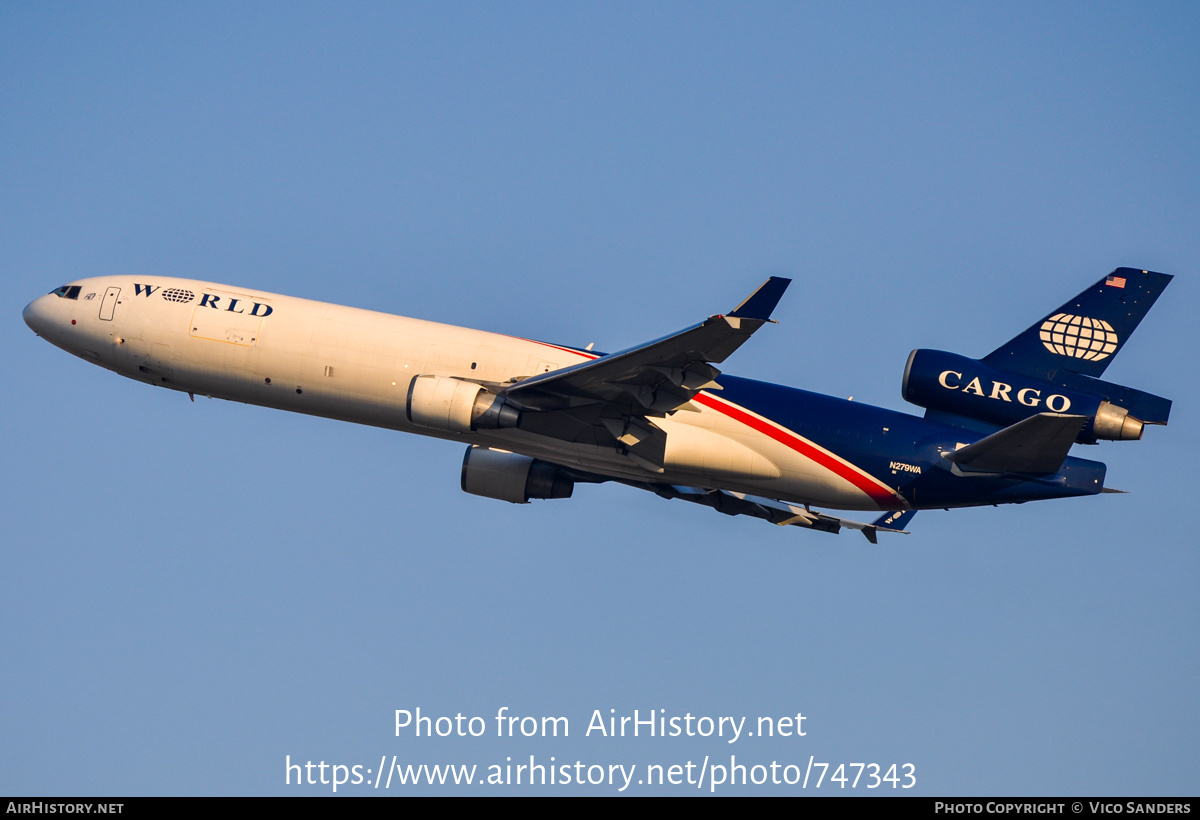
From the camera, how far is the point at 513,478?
33.2 meters

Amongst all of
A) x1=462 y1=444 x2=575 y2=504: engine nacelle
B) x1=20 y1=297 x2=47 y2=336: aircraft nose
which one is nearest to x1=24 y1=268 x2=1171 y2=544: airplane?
x1=462 y1=444 x2=575 y2=504: engine nacelle

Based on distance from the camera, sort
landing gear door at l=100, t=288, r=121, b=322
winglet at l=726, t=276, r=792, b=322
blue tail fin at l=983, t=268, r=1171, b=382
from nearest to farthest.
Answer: winglet at l=726, t=276, r=792, b=322
blue tail fin at l=983, t=268, r=1171, b=382
landing gear door at l=100, t=288, r=121, b=322

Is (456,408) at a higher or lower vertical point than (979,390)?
lower

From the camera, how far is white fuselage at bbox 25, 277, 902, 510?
30078mm

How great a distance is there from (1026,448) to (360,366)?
17609mm

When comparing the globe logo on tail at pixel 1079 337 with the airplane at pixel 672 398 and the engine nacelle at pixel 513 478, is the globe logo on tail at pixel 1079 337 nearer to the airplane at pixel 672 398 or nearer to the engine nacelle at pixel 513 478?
the airplane at pixel 672 398

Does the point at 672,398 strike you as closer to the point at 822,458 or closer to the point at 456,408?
the point at 822,458

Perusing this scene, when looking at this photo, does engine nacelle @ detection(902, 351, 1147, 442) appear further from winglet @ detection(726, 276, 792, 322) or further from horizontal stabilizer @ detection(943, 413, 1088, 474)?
winglet @ detection(726, 276, 792, 322)

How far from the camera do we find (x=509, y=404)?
29156 mm

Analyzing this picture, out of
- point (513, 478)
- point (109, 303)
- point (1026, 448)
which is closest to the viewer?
point (1026, 448)

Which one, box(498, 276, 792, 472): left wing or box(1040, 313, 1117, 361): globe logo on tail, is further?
box(1040, 313, 1117, 361): globe logo on tail

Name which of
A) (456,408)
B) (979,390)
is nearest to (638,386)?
(456,408)

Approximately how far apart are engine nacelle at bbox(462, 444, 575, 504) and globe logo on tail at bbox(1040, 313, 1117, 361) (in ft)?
46.8

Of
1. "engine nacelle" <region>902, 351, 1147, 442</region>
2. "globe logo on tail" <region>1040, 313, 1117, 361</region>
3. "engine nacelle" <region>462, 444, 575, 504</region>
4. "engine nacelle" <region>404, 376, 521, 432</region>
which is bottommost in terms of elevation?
"engine nacelle" <region>462, 444, 575, 504</region>
